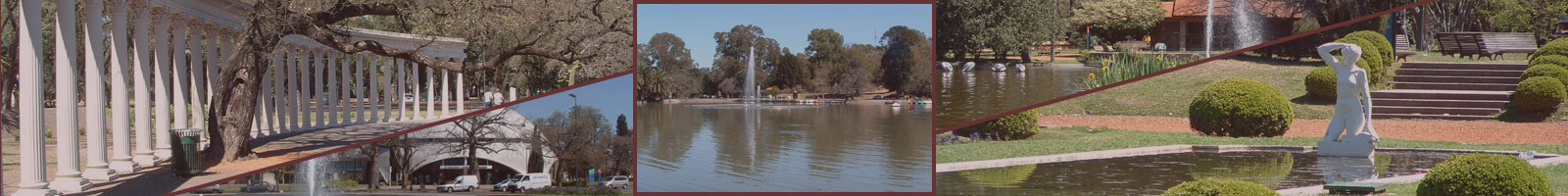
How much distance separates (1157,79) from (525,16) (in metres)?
10.4

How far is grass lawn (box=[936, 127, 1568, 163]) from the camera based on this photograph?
14.0 metres

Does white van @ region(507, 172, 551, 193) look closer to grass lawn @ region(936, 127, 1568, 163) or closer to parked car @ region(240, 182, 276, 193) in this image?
parked car @ region(240, 182, 276, 193)

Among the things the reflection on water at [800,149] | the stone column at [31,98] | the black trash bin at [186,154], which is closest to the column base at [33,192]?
the stone column at [31,98]

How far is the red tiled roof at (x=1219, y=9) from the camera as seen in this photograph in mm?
19672

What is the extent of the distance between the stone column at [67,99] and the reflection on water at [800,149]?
19.2 ft

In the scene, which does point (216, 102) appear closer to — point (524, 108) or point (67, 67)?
point (67, 67)

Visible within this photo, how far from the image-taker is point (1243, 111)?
1675cm

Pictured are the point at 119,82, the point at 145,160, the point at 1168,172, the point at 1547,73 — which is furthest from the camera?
the point at 1547,73

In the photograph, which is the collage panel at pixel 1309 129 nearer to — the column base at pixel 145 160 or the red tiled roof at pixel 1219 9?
the red tiled roof at pixel 1219 9

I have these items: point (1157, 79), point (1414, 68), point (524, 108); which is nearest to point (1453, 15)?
point (1414, 68)

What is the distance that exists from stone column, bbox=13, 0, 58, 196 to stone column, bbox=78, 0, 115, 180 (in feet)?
4.73

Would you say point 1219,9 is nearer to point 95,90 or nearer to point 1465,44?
point 1465,44

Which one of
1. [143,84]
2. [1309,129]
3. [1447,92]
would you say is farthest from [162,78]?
[1447,92]

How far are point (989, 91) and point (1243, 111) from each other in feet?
12.4
